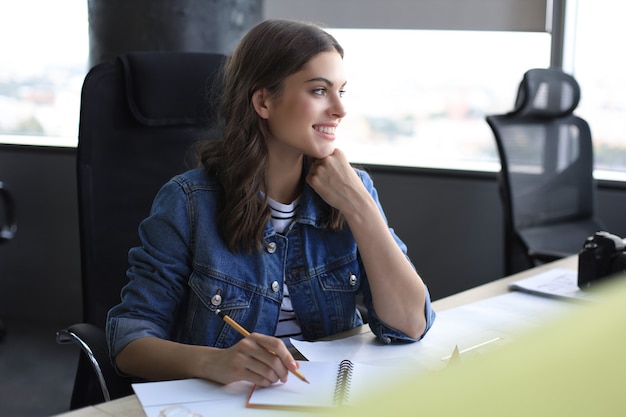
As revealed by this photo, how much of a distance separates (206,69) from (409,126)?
1.87 m

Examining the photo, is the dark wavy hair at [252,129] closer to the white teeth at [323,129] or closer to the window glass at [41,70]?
the white teeth at [323,129]

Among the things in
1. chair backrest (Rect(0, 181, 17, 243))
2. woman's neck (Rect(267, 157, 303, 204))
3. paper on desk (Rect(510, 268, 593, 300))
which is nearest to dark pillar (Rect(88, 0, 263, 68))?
chair backrest (Rect(0, 181, 17, 243))

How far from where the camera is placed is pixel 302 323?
56.5 inches

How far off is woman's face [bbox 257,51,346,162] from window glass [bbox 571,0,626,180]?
214cm

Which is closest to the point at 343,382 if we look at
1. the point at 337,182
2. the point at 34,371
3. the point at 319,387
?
the point at 319,387

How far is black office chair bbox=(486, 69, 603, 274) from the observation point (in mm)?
2725

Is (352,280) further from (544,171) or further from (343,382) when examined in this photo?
(544,171)

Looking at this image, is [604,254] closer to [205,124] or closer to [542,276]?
[542,276]

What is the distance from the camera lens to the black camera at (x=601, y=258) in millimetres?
1652

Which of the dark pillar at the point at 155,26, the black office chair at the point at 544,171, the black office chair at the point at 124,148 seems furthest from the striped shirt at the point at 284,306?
the dark pillar at the point at 155,26

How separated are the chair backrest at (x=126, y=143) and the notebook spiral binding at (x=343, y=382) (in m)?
0.70

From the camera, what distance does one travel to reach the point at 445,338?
4.64 feet

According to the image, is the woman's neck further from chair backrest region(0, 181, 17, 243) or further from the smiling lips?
chair backrest region(0, 181, 17, 243)

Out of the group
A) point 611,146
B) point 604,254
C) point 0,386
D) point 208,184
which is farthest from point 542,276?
point 0,386
